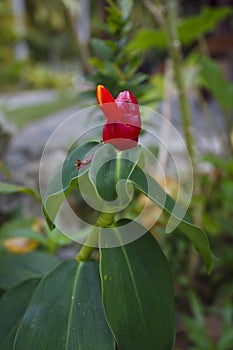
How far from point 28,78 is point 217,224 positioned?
8.55m

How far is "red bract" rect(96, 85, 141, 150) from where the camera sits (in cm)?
48

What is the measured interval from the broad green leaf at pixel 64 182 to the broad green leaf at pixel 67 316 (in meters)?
0.10

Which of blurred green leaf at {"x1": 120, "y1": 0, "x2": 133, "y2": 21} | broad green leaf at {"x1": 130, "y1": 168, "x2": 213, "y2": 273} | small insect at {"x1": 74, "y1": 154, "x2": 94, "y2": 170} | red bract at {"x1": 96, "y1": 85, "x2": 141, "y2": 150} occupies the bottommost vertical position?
broad green leaf at {"x1": 130, "y1": 168, "x2": 213, "y2": 273}

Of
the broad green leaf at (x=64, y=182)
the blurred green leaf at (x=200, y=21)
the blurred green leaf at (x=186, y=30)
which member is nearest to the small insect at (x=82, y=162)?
the broad green leaf at (x=64, y=182)

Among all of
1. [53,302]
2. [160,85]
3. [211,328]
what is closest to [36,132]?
[160,85]

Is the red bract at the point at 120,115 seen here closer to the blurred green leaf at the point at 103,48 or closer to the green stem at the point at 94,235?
the green stem at the point at 94,235

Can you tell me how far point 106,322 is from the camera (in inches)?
20.5

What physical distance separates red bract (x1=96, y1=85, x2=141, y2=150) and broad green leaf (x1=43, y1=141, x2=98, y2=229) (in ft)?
0.17

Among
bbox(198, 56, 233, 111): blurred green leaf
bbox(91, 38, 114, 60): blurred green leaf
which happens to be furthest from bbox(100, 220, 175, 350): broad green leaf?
bbox(198, 56, 233, 111): blurred green leaf

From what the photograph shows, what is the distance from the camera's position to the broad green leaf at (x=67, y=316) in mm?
513

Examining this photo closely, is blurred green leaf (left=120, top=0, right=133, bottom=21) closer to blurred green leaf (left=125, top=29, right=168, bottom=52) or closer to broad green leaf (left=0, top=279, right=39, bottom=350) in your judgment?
broad green leaf (left=0, top=279, right=39, bottom=350)

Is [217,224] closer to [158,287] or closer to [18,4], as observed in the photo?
[158,287]

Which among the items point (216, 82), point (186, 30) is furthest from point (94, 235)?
point (186, 30)

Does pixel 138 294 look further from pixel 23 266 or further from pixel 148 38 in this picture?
pixel 148 38
